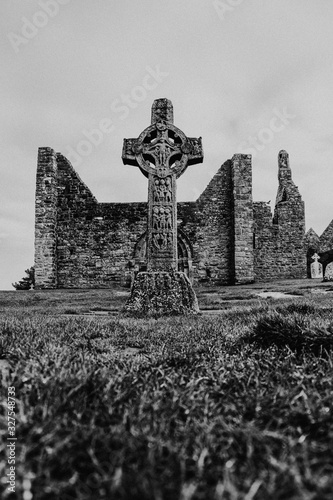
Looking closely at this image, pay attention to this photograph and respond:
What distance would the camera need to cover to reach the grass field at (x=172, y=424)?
966 mm

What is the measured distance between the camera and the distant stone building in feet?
54.4

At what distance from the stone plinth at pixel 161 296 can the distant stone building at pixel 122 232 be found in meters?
10.1

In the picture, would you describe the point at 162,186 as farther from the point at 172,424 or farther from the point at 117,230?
the point at 117,230

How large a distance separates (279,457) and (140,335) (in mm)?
2345

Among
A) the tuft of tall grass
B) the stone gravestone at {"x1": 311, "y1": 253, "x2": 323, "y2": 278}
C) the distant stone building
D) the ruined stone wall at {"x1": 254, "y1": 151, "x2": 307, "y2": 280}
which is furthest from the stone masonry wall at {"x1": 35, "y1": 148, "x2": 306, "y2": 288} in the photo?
the tuft of tall grass

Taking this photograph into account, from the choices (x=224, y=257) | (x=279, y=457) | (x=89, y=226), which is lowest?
(x=279, y=457)

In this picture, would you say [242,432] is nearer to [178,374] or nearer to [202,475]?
[202,475]

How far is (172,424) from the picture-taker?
1385mm

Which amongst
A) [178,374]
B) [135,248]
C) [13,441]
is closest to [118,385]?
[178,374]

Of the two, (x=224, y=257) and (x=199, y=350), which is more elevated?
(x=224, y=257)

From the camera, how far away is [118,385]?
5.61 feet

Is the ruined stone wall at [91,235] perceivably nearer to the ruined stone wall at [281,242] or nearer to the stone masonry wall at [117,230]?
the stone masonry wall at [117,230]

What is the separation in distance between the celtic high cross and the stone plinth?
1.07 feet

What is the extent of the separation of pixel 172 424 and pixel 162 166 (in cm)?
577
